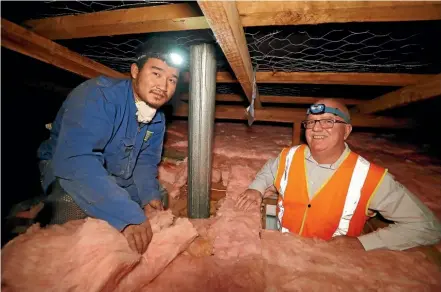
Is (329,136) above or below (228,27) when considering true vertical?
below

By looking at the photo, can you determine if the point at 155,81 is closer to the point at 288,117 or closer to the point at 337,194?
the point at 337,194

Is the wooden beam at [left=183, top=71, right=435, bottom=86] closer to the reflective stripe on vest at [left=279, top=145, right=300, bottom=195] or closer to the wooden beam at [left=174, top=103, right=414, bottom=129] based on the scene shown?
the reflective stripe on vest at [left=279, top=145, right=300, bottom=195]

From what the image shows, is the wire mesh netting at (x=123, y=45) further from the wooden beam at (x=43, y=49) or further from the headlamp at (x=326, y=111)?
the headlamp at (x=326, y=111)

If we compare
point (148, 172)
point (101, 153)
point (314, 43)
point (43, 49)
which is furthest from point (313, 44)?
point (43, 49)

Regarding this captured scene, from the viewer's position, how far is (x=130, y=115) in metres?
2.34

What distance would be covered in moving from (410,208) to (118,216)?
253 centimetres

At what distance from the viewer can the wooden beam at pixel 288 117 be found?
4086 millimetres

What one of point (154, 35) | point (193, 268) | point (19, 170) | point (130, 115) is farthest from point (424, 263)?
point (19, 170)

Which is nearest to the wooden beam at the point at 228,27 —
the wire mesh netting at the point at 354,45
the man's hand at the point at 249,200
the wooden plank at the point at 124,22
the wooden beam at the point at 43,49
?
the wooden plank at the point at 124,22

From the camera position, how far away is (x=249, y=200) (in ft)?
7.93

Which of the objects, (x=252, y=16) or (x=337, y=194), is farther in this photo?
(x=337, y=194)

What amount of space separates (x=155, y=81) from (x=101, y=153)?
856mm

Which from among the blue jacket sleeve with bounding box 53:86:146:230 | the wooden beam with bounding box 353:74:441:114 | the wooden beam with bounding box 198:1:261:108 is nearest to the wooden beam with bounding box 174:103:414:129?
the wooden beam with bounding box 353:74:441:114

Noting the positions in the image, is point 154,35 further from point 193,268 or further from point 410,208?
point 410,208
